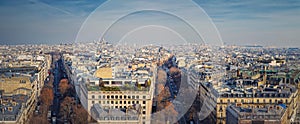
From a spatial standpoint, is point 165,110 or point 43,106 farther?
point 43,106

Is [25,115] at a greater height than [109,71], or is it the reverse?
[109,71]

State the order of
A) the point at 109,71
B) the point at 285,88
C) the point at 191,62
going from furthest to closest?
1. the point at 191,62
2. the point at 109,71
3. the point at 285,88

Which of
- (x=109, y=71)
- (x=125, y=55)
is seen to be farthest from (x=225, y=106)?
(x=125, y=55)

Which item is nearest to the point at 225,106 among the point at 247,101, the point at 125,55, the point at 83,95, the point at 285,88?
the point at 247,101

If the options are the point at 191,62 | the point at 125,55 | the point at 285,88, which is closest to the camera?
the point at 285,88

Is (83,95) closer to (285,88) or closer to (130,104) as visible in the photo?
(130,104)

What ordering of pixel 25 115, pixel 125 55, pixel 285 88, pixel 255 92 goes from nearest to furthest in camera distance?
pixel 25 115 → pixel 255 92 → pixel 285 88 → pixel 125 55

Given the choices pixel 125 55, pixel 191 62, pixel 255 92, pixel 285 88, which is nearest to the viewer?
pixel 255 92

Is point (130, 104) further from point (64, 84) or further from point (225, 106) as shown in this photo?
point (64, 84)

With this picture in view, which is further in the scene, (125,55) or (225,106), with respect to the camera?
(125,55)
